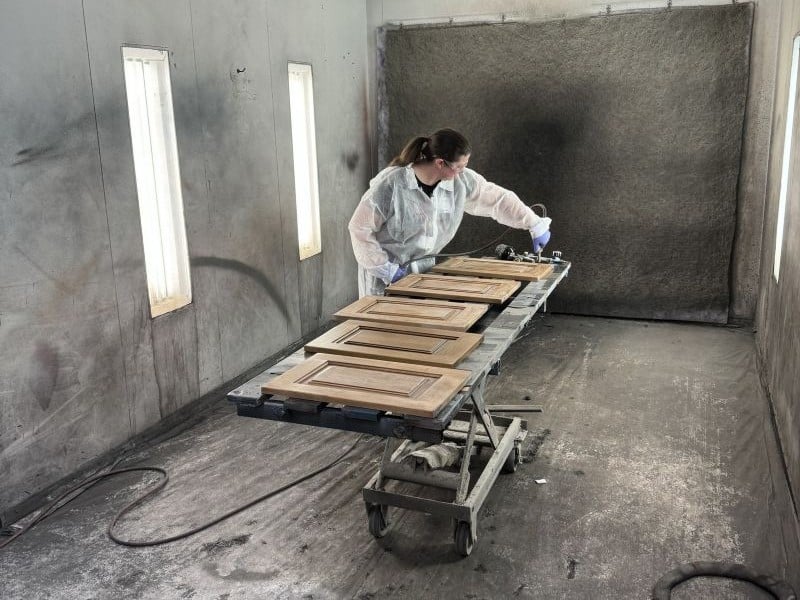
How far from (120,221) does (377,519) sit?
1931 millimetres

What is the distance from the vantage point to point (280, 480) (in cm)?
336

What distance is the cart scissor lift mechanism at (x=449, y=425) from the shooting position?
2.18 m

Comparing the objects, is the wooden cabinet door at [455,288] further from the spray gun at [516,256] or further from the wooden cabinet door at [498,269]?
the spray gun at [516,256]

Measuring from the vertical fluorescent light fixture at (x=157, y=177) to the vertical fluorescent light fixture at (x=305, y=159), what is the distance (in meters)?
1.28

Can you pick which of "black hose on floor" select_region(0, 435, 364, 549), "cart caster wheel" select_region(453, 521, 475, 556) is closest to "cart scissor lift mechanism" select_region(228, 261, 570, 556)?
"cart caster wheel" select_region(453, 521, 475, 556)

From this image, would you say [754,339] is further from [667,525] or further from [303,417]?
[303,417]

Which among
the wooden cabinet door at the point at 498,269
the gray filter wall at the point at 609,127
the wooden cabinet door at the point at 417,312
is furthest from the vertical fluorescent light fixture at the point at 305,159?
the wooden cabinet door at the point at 417,312

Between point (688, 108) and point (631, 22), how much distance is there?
30.9 inches

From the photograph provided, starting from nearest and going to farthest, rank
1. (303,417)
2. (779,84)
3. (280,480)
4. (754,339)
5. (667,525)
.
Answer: (303,417) < (667,525) < (280,480) < (779,84) < (754,339)

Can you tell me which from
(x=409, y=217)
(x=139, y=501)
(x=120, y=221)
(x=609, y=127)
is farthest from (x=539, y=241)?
(x=139, y=501)

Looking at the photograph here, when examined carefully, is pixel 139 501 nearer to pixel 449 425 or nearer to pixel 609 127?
pixel 449 425

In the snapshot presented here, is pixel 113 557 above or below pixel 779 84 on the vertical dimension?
below

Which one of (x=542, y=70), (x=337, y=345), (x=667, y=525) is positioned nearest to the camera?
(x=337, y=345)

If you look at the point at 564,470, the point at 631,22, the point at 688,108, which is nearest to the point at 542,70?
the point at 631,22
